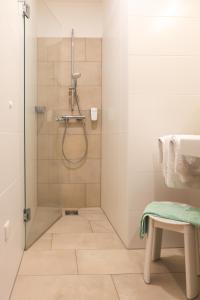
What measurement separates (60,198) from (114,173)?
923mm

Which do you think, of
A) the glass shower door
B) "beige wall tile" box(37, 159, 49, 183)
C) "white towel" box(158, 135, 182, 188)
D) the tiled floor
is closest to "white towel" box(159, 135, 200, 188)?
"white towel" box(158, 135, 182, 188)

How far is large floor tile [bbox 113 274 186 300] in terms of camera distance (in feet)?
5.86

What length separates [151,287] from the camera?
189cm

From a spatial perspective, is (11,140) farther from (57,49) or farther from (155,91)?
(57,49)

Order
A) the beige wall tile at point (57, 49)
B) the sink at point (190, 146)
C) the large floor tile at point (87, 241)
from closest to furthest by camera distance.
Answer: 1. the sink at point (190, 146)
2. the large floor tile at point (87, 241)
3. the beige wall tile at point (57, 49)


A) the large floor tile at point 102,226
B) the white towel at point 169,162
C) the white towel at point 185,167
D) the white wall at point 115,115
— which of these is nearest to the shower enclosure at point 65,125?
the white wall at point 115,115

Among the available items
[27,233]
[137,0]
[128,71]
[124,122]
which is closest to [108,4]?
[137,0]

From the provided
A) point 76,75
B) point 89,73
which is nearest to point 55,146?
point 76,75

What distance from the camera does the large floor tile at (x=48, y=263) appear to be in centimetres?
207

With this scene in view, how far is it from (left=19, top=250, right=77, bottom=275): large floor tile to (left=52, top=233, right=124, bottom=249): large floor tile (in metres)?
0.14

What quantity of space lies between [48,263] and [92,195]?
5.60ft

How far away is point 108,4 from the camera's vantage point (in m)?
3.28

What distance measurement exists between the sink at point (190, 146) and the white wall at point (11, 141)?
0.93 meters

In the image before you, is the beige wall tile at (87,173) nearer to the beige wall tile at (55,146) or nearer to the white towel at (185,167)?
the beige wall tile at (55,146)
